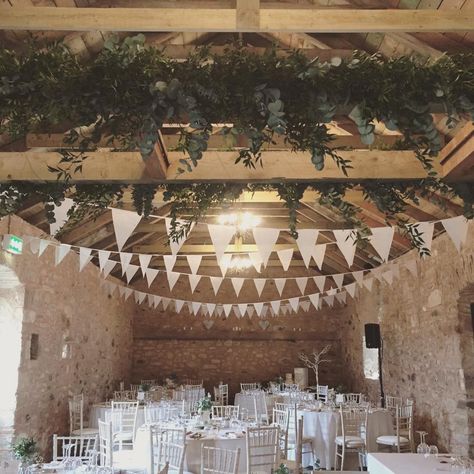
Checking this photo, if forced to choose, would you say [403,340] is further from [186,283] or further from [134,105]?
[134,105]

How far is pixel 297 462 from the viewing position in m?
4.86

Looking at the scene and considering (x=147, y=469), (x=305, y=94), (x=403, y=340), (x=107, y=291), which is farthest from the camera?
(x=107, y=291)

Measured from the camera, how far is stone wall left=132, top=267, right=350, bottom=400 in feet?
39.3

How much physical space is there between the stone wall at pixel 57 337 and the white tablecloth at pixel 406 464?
4085mm

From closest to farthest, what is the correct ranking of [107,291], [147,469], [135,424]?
[147,469] < [135,424] < [107,291]

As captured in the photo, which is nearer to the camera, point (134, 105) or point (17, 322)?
point (134, 105)

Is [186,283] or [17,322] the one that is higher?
[186,283]

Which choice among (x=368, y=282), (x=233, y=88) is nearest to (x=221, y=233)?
(x=233, y=88)

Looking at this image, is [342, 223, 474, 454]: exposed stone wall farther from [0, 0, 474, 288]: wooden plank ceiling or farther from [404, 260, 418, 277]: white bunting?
[0, 0, 474, 288]: wooden plank ceiling

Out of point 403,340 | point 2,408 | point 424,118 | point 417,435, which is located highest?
point 424,118

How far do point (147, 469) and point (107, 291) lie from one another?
17.6ft

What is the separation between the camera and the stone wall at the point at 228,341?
39.3 feet

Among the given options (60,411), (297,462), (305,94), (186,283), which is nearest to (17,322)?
(60,411)

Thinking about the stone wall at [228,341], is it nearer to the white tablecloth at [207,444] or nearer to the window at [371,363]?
the window at [371,363]
